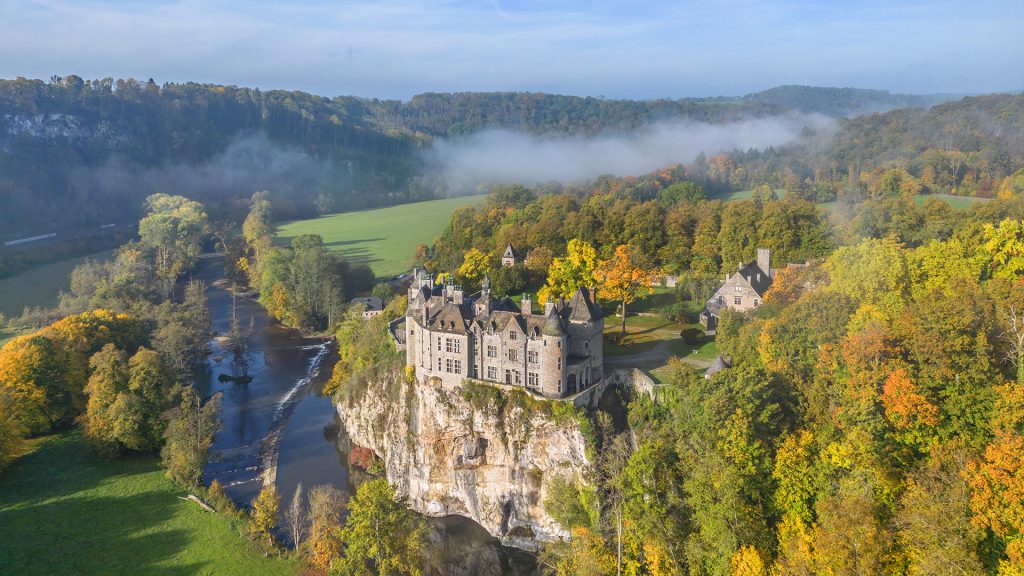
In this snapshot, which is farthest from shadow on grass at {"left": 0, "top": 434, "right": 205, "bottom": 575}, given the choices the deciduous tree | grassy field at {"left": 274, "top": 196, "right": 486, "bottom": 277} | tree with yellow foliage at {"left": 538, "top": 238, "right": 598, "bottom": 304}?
grassy field at {"left": 274, "top": 196, "right": 486, "bottom": 277}

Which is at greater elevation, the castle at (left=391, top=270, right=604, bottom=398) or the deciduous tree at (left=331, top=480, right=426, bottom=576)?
the castle at (left=391, top=270, right=604, bottom=398)

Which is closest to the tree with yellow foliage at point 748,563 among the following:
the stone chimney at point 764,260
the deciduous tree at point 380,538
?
the deciduous tree at point 380,538

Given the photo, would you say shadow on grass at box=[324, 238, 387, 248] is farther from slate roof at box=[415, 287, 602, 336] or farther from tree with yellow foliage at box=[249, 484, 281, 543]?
tree with yellow foliage at box=[249, 484, 281, 543]

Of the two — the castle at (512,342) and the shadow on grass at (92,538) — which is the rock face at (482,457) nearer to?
the castle at (512,342)

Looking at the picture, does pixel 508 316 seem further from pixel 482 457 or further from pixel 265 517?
pixel 265 517

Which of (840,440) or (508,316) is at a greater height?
(508,316)

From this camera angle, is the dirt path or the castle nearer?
the castle

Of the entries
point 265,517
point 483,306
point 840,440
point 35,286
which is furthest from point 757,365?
point 35,286
